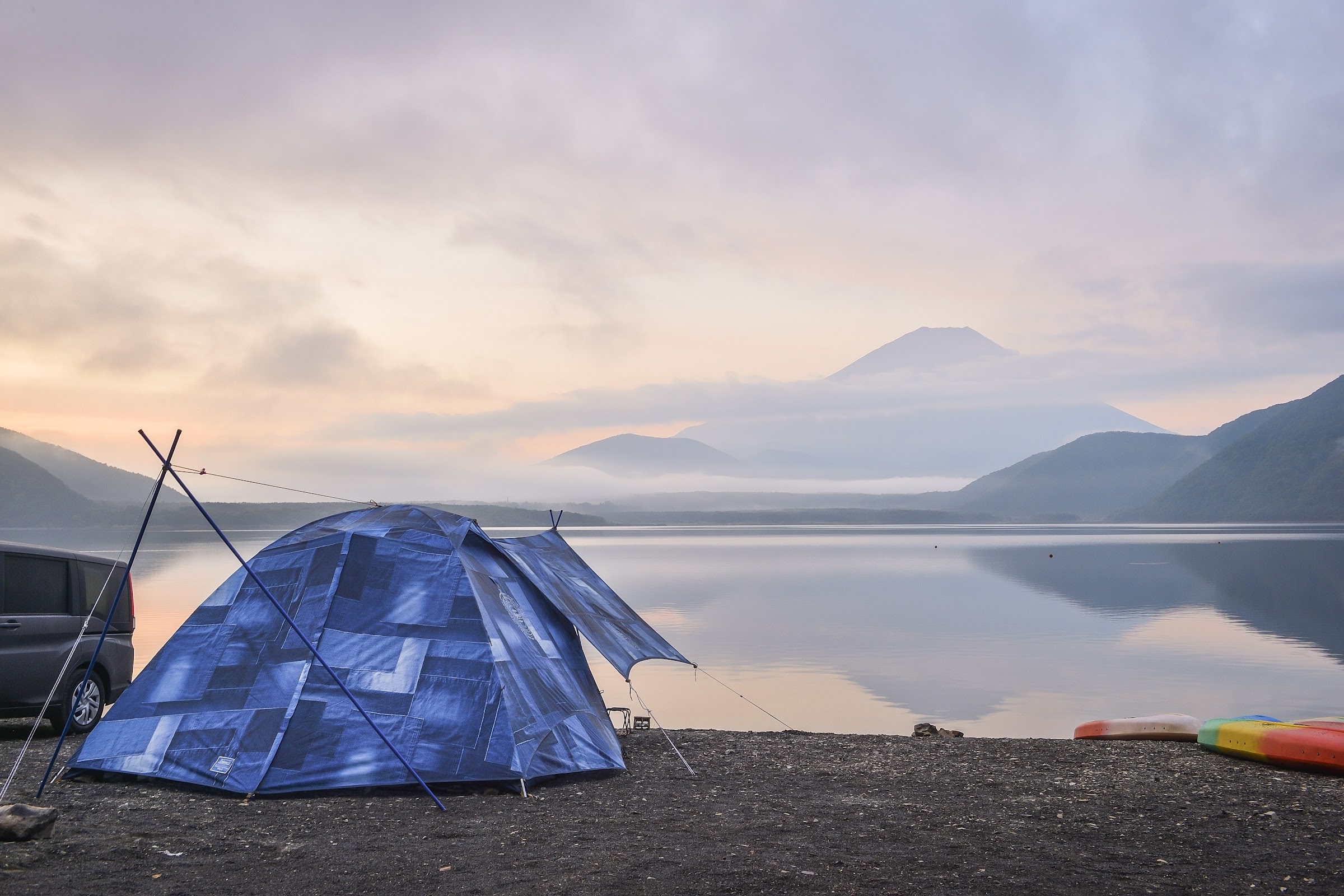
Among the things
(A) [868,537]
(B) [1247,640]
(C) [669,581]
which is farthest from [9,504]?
(B) [1247,640]

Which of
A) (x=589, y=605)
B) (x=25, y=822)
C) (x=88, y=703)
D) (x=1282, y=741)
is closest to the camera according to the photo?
(x=25, y=822)

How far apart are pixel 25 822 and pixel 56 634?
17.1ft

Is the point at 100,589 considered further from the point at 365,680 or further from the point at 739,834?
the point at 739,834

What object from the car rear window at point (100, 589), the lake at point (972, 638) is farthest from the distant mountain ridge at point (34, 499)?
the car rear window at point (100, 589)

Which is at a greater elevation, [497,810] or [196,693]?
[196,693]

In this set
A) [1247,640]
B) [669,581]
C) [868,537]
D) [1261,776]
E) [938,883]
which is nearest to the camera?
[938,883]

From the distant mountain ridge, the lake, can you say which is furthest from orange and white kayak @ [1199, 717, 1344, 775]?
the distant mountain ridge

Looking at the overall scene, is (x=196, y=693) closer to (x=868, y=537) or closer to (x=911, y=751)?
(x=911, y=751)

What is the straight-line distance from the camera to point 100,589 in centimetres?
1329

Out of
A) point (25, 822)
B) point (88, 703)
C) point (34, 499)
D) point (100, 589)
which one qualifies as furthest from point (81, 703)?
point (34, 499)

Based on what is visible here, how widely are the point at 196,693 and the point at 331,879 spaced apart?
12.5ft

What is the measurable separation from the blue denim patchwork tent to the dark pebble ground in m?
0.28

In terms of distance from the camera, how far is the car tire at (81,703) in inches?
466

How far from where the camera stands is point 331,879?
702cm
